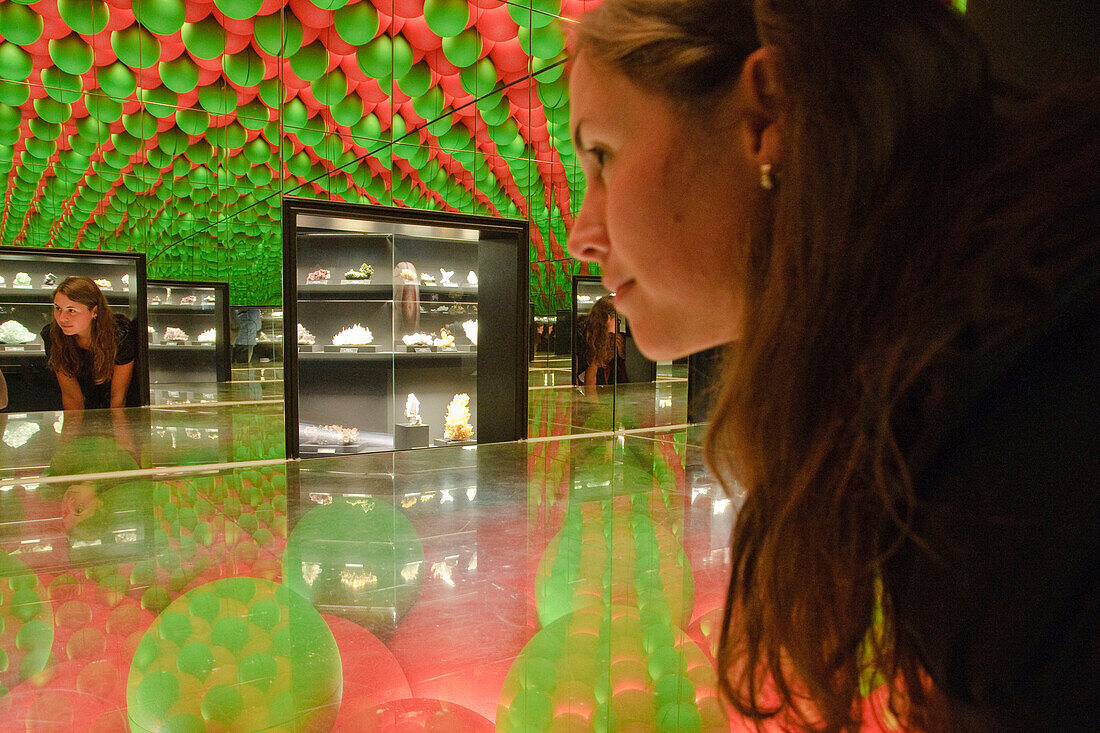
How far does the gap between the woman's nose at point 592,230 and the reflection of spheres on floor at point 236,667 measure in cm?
180

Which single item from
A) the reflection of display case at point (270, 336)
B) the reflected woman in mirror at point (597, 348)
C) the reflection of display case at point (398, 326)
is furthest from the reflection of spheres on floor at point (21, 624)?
the reflected woman in mirror at point (597, 348)

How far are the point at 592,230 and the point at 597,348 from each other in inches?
283

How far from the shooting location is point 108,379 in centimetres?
760

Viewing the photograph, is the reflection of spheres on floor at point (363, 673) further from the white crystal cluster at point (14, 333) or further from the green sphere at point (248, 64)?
the white crystal cluster at point (14, 333)

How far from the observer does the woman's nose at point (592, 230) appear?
58 cm

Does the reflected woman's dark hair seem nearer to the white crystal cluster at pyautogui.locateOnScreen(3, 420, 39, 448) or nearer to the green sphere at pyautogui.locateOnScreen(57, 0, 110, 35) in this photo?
the green sphere at pyautogui.locateOnScreen(57, 0, 110, 35)

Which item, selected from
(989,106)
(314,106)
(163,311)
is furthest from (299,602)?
(163,311)

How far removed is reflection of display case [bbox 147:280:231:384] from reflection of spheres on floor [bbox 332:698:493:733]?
641 cm

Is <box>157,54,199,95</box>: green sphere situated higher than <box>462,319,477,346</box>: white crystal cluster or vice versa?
<box>157,54,199,95</box>: green sphere

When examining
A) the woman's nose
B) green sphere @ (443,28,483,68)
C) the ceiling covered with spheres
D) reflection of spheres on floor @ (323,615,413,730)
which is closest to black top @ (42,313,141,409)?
the ceiling covered with spheres

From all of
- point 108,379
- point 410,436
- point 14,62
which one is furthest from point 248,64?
point 108,379

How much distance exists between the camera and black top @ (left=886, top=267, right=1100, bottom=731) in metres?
0.27

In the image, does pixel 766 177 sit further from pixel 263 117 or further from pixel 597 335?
pixel 597 335

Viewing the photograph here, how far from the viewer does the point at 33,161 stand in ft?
20.0
